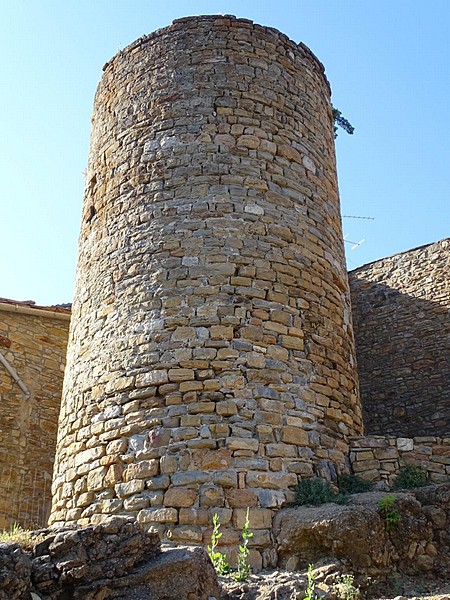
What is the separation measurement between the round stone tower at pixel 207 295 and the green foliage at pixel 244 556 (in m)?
0.10

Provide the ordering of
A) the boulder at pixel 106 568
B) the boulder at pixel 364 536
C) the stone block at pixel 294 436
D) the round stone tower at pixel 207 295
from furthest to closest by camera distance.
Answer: the stone block at pixel 294 436 → the round stone tower at pixel 207 295 → the boulder at pixel 364 536 → the boulder at pixel 106 568

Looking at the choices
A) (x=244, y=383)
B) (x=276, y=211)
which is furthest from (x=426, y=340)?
(x=244, y=383)

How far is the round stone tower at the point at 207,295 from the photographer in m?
5.65

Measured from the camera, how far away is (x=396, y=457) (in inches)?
248

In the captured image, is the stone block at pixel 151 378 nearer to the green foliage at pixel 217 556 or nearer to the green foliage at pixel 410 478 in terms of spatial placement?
the green foliage at pixel 217 556

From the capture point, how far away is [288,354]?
247 inches

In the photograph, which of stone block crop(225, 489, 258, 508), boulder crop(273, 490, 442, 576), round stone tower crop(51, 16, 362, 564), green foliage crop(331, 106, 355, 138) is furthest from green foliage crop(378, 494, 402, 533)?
green foliage crop(331, 106, 355, 138)

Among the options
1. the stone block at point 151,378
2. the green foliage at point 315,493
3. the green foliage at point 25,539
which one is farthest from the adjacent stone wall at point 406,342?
the green foliage at point 25,539

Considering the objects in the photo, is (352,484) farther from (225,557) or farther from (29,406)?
(29,406)

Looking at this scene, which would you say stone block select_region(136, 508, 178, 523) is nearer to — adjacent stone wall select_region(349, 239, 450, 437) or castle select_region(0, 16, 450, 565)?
castle select_region(0, 16, 450, 565)

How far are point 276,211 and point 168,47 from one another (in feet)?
7.92

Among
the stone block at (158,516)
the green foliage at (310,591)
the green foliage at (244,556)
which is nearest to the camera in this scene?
A: the green foliage at (310,591)

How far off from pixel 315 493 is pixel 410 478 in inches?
40.7

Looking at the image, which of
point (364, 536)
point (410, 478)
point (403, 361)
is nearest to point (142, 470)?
point (364, 536)
